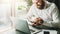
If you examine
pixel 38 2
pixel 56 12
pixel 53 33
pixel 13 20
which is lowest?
pixel 53 33

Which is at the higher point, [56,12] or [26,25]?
[56,12]

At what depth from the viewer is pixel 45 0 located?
6.45 feet

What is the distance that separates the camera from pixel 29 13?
6.56ft

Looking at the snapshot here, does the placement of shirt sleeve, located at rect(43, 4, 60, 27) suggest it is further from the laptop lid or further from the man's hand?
the laptop lid

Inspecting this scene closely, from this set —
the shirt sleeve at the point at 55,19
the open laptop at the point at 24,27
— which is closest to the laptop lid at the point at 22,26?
the open laptop at the point at 24,27

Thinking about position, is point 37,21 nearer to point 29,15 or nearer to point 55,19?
point 29,15

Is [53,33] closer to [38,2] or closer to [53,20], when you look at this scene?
[53,20]

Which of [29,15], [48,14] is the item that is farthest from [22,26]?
[48,14]

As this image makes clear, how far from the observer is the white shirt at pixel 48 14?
1.93 m

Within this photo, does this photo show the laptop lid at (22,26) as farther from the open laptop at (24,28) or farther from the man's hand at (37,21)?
the man's hand at (37,21)

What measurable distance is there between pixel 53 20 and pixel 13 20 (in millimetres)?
597

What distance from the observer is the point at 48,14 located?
1.95 m

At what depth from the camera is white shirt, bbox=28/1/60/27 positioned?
6.32 ft

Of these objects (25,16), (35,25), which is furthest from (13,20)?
(35,25)
